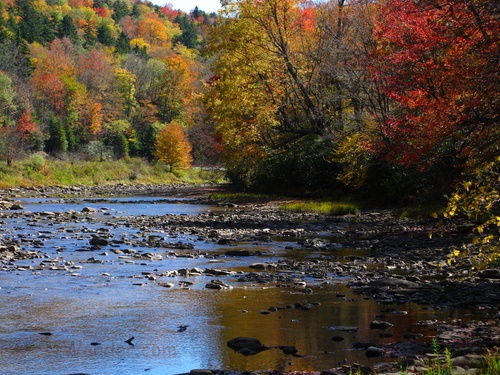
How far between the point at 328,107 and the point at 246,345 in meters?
29.2

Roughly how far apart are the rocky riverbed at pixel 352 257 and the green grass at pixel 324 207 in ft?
3.11

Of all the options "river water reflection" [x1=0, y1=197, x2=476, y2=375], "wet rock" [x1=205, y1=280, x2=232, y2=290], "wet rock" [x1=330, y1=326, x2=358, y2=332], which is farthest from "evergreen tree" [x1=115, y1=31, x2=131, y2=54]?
→ "wet rock" [x1=330, y1=326, x2=358, y2=332]

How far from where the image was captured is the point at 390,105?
31.4m

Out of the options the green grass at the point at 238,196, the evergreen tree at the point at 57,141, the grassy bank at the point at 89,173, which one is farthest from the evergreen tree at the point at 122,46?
the green grass at the point at 238,196

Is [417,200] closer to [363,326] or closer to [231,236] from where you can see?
[231,236]

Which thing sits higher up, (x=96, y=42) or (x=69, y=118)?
(x=96, y=42)

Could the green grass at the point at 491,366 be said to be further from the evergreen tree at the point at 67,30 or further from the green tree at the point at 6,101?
the evergreen tree at the point at 67,30

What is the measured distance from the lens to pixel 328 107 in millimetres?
37062

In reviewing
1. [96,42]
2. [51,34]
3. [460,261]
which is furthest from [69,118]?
[460,261]

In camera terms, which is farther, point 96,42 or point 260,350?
point 96,42

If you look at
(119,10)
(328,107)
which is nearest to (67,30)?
(119,10)

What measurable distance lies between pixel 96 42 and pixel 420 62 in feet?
399

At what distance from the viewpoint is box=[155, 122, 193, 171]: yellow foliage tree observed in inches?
3027

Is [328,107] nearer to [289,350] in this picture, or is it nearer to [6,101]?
[289,350]
